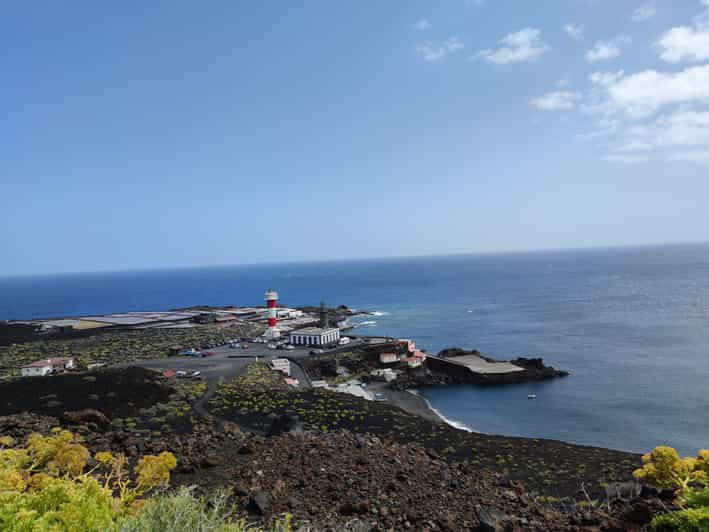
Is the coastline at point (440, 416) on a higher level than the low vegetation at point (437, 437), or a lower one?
lower

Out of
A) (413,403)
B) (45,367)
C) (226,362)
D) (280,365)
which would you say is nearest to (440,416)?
(413,403)

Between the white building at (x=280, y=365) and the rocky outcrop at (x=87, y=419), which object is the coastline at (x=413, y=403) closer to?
the white building at (x=280, y=365)

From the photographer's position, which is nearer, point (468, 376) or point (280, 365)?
point (280, 365)

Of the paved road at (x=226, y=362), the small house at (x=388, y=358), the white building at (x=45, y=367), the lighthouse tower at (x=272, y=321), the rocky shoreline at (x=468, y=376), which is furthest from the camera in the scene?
the lighthouse tower at (x=272, y=321)

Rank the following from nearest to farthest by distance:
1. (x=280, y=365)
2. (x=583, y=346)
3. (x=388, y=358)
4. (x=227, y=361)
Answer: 1. (x=280, y=365)
2. (x=227, y=361)
3. (x=388, y=358)
4. (x=583, y=346)

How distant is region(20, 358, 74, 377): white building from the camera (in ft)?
147

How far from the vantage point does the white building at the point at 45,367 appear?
44.7 m

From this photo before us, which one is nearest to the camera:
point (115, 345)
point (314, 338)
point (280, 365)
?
point (280, 365)

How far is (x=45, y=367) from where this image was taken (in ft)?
149

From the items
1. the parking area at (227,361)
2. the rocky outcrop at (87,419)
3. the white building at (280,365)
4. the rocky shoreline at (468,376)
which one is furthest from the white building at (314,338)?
the rocky outcrop at (87,419)

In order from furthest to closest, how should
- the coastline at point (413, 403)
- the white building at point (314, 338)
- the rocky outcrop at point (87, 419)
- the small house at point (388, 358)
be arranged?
the white building at point (314, 338) → the small house at point (388, 358) → the coastline at point (413, 403) → the rocky outcrop at point (87, 419)

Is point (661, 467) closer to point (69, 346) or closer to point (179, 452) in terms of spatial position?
point (179, 452)

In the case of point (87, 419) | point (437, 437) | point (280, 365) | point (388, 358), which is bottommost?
point (388, 358)

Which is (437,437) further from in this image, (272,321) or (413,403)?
(272,321)
